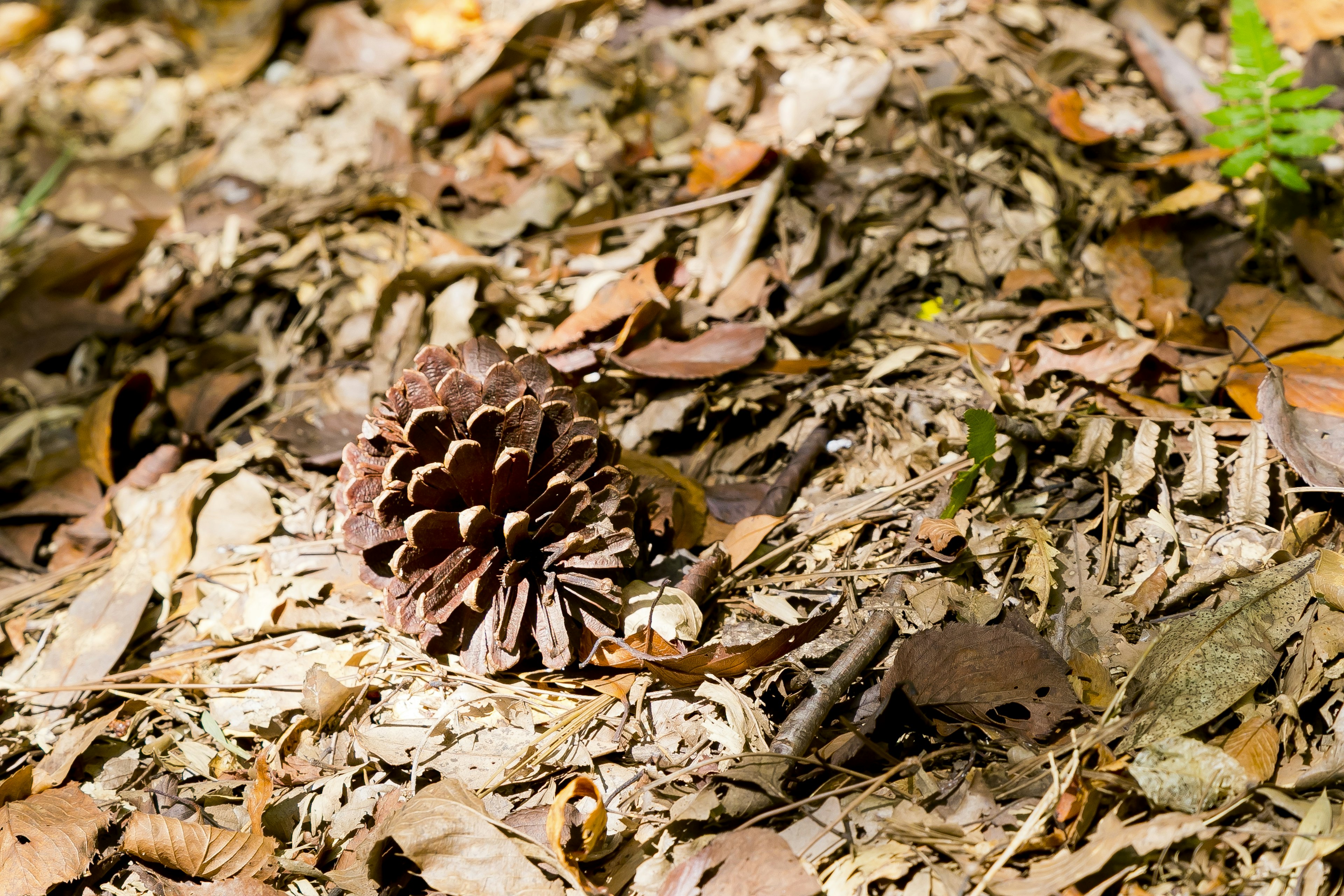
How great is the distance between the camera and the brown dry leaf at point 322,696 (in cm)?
166

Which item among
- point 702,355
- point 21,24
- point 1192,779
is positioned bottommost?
point 1192,779

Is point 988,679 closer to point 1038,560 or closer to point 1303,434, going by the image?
point 1038,560

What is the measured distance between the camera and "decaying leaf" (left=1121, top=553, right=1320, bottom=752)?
1.40 metres

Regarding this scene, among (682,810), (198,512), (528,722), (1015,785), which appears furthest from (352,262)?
(1015,785)

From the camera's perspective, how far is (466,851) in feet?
4.72

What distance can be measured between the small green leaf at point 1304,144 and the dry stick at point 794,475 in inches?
47.3

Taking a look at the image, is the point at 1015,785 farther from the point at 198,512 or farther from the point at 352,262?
the point at 352,262

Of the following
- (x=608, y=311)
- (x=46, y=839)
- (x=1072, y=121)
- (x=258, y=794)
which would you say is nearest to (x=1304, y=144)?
(x=1072, y=121)

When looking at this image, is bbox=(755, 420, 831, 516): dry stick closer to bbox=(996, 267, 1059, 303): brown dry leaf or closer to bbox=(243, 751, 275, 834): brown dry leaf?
bbox=(996, 267, 1059, 303): brown dry leaf

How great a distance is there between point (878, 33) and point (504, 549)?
2102 mm

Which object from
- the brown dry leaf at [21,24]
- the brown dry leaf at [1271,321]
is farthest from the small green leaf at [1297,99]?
the brown dry leaf at [21,24]

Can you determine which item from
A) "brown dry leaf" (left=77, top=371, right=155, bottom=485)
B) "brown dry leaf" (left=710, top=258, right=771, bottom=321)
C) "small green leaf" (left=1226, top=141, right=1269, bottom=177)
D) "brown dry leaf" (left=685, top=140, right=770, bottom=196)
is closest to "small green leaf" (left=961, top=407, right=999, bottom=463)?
"brown dry leaf" (left=710, top=258, right=771, bottom=321)

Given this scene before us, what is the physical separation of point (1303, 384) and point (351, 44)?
10.5 feet

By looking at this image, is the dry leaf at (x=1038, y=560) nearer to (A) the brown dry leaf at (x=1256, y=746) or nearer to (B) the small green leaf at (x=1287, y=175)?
(A) the brown dry leaf at (x=1256, y=746)
